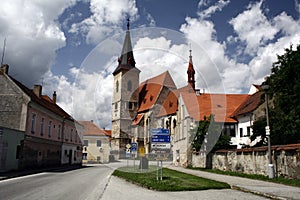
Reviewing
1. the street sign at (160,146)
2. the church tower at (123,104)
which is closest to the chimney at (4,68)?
the street sign at (160,146)

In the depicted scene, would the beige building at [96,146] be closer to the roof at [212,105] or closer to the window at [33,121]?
the roof at [212,105]

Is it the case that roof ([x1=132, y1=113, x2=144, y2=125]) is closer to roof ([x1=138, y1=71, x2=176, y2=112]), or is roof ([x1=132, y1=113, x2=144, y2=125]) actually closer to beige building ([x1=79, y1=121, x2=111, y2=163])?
roof ([x1=138, y1=71, x2=176, y2=112])

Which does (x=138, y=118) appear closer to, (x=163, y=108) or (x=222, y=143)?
(x=163, y=108)

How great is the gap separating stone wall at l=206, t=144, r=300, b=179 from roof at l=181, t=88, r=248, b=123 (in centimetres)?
882

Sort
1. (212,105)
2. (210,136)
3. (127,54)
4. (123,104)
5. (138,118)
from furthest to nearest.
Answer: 1. (138,118)
2. (123,104)
3. (127,54)
4. (212,105)
5. (210,136)

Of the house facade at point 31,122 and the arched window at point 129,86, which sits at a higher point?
the arched window at point 129,86

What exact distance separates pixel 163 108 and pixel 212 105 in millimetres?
21583

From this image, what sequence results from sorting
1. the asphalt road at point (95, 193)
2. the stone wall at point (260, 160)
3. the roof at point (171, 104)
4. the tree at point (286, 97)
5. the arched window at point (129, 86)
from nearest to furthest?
the asphalt road at point (95, 193), the stone wall at point (260, 160), the tree at point (286, 97), the roof at point (171, 104), the arched window at point (129, 86)

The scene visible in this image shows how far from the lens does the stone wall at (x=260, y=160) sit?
45.4 ft

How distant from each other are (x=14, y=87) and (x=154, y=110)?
38300 millimetres

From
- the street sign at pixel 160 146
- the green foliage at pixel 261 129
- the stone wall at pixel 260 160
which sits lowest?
the stone wall at pixel 260 160

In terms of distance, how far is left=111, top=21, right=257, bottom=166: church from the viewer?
33.1 metres

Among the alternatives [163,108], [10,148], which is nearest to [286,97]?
[10,148]

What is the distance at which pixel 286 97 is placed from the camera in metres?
19.3
